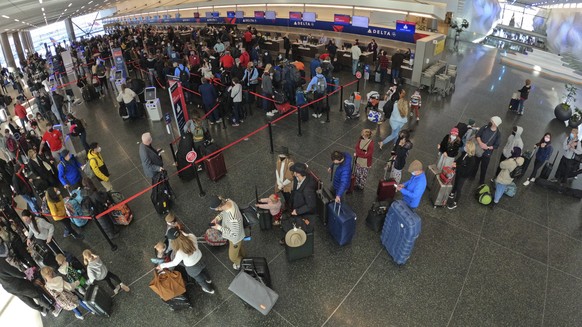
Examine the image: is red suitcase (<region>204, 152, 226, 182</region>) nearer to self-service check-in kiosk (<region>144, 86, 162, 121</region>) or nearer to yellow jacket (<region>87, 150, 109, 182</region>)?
yellow jacket (<region>87, 150, 109, 182</region>)

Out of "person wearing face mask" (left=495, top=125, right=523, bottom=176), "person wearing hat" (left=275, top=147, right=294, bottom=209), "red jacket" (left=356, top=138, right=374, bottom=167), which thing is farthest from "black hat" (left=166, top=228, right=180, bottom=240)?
"person wearing face mask" (left=495, top=125, right=523, bottom=176)

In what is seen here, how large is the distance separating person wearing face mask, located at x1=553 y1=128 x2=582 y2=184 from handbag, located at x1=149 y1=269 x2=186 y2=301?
301 inches

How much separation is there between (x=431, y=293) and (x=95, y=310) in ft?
16.0

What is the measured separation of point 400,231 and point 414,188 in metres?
0.78

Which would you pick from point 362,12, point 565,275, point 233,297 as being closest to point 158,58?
point 362,12

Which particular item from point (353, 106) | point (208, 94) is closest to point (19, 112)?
point (208, 94)

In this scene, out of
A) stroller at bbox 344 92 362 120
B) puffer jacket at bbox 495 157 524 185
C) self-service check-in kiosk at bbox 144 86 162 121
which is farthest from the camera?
self-service check-in kiosk at bbox 144 86 162 121

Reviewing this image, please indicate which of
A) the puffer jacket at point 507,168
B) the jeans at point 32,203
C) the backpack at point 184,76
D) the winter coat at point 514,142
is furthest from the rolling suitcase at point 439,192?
the backpack at point 184,76

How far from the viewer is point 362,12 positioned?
16750 millimetres

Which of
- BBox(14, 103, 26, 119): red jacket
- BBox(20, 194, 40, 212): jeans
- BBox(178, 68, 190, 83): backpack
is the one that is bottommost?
BBox(20, 194, 40, 212): jeans

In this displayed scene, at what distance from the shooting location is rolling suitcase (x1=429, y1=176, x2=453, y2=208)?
5.79 m

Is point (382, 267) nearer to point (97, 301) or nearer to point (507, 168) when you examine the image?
point (507, 168)

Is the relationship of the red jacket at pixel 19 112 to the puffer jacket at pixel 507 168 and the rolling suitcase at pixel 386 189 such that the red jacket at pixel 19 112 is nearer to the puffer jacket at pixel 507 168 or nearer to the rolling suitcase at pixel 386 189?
the rolling suitcase at pixel 386 189

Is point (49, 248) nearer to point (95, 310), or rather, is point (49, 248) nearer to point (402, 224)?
point (95, 310)
